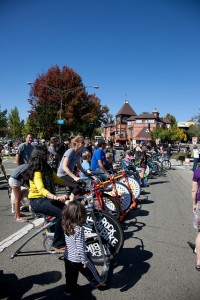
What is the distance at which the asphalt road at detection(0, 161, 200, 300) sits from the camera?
303 cm

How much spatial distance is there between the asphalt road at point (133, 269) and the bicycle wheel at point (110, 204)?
19.9 inches

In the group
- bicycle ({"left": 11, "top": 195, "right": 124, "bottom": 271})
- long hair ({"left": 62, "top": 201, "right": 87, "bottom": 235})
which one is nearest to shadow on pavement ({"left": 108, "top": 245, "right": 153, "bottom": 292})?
bicycle ({"left": 11, "top": 195, "right": 124, "bottom": 271})

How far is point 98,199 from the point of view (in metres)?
4.57

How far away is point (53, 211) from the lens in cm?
356

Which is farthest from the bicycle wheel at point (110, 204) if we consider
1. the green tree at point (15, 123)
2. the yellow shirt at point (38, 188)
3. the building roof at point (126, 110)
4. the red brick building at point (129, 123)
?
the building roof at point (126, 110)

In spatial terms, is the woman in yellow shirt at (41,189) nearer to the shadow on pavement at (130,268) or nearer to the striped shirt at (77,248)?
the striped shirt at (77,248)

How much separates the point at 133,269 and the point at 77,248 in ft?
3.95

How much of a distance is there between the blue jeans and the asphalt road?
383 mm

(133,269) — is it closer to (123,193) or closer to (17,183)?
(123,193)

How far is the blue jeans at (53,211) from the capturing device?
3537 millimetres

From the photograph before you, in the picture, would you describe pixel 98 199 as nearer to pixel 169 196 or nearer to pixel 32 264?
pixel 32 264

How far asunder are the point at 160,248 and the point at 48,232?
1918 millimetres

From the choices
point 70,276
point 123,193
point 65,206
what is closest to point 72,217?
point 65,206

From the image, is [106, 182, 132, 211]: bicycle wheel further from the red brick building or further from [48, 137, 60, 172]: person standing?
the red brick building
